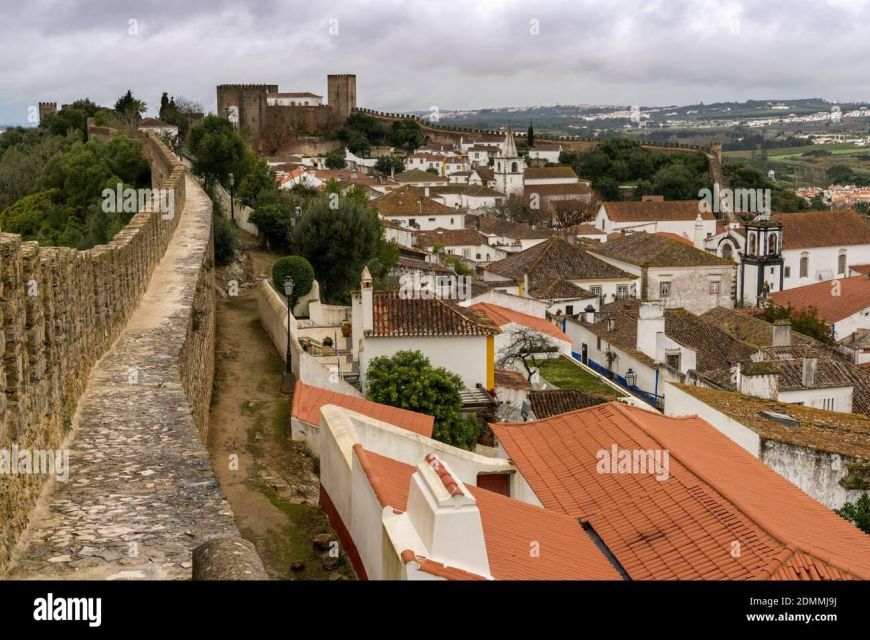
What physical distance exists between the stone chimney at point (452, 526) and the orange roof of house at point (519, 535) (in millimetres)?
103

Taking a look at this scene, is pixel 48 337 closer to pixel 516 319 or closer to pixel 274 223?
pixel 516 319

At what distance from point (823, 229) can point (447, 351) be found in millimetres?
40126

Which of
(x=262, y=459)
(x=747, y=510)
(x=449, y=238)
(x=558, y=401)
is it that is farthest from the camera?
(x=449, y=238)

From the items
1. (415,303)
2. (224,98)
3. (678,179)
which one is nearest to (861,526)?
(415,303)

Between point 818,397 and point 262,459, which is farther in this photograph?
point 818,397

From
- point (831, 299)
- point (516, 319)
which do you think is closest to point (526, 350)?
point (516, 319)

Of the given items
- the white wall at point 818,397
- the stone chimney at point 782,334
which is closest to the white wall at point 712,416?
the white wall at point 818,397

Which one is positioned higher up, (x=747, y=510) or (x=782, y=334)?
(x=747, y=510)

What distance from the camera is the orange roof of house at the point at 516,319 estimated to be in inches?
917

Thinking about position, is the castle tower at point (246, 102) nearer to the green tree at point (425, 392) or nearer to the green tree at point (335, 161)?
the green tree at point (335, 161)

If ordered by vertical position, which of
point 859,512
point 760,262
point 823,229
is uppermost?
point 823,229

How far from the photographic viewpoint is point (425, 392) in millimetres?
15227

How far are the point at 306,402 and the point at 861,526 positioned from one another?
6.60m
